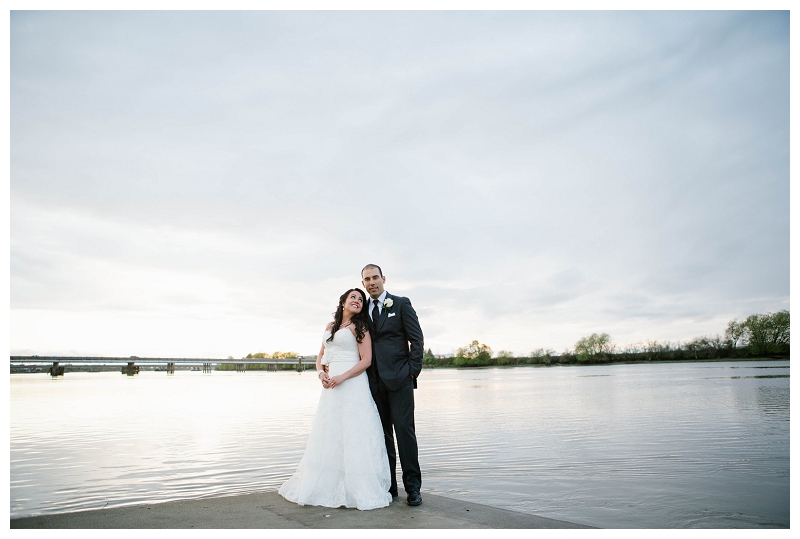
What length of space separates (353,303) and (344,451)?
1469mm

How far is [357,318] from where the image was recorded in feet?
18.6

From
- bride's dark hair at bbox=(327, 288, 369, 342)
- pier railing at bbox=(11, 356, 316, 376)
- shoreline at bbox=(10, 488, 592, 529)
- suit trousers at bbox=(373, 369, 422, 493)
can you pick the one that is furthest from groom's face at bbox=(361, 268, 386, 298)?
pier railing at bbox=(11, 356, 316, 376)

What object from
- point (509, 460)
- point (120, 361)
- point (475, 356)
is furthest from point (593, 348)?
point (509, 460)

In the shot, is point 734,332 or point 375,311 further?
point 734,332

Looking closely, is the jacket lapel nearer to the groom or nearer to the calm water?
the groom

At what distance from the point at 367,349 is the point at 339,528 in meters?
1.78

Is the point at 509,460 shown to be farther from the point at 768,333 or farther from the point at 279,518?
the point at 768,333

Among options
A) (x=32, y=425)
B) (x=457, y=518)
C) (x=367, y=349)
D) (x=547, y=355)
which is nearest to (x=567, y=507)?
(x=457, y=518)

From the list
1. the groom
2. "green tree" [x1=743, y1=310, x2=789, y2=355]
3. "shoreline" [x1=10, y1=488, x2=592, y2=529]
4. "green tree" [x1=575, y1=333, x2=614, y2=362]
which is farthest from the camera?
"green tree" [x1=575, y1=333, x2=614, y2=362]

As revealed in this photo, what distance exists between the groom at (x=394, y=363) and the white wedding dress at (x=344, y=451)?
159mm

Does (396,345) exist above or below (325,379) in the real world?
above

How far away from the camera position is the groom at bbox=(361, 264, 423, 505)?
540 centimetres

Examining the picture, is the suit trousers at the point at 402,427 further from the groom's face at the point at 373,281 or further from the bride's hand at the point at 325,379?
the groom's face at the point at 373,281

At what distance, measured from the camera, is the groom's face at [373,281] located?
5.73 m
